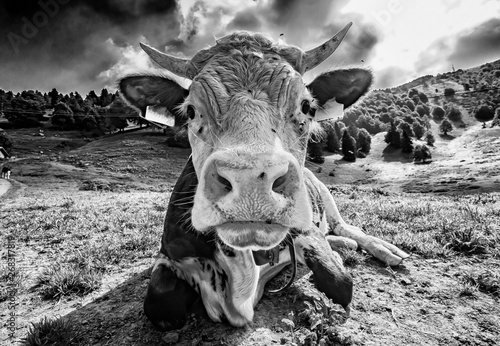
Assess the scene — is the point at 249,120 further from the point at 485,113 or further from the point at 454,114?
the point at 454,114

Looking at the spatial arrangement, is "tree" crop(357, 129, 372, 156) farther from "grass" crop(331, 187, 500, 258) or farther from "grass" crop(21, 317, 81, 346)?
"grass" crop(21, 317, 81, 346)

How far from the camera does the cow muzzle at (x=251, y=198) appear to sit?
5.33 ft

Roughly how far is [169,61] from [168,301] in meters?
2.69

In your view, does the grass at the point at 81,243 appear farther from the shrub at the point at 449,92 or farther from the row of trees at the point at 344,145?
the shrub at the point at 449,92

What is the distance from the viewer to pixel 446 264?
374 centimetres

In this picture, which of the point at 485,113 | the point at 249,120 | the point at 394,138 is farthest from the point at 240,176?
the point at 485,113

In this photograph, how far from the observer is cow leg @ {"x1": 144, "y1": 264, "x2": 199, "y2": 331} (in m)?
2.42

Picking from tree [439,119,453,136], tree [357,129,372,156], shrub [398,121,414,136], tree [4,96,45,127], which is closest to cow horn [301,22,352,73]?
tree [357,129,372,156]

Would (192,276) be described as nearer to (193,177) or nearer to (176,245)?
(176,245)

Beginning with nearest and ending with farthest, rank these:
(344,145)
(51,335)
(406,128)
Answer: (51,335), (344,145), (406,128)

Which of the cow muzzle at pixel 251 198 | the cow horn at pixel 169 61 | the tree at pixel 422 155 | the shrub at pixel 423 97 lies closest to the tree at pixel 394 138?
the tree at pixel 422 155

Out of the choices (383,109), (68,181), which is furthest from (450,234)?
(383,109)

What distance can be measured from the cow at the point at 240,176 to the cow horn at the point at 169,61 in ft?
0.04

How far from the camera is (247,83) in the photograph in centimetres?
242
